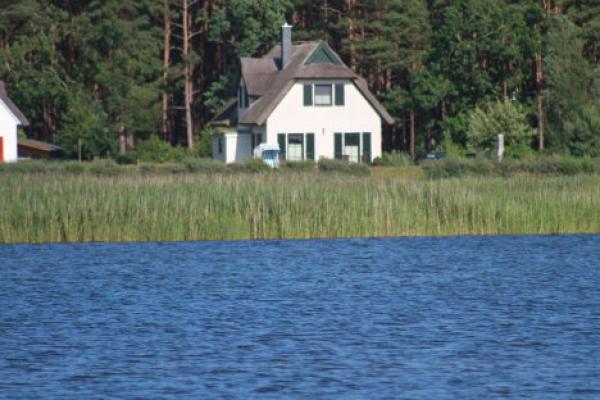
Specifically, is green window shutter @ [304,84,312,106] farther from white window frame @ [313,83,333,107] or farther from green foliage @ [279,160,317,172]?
green foliage @ [279,160,317,172]

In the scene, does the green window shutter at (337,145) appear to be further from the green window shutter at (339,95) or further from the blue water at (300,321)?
the blue water at (300,321)

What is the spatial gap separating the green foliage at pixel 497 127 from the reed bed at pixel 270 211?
2973 cm

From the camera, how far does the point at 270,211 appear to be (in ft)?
108

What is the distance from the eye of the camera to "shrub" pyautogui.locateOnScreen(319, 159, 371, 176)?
162 feet

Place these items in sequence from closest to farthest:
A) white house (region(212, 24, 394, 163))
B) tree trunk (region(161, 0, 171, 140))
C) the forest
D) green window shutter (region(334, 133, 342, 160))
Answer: white house (region(212, 24, 394, 163)), green window shutter (region(334, 133, 342, 160)), the forest, tree trunk (region(161, 0, 171, 140))

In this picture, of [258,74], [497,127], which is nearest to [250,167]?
[258,74]

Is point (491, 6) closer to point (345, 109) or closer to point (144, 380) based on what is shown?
point (345, 109)

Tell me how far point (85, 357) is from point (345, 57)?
216ft

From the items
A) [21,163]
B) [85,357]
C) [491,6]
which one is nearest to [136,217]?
[85,357]

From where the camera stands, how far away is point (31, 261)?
2938 centimetres

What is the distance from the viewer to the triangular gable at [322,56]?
63812 millimetres

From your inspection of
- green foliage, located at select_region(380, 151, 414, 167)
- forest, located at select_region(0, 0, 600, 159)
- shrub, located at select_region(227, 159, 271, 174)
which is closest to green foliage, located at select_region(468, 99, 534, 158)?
forest, located at select_region(0, 0, 600, 159)

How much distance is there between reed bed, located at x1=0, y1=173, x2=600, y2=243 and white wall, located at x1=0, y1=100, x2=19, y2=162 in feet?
102

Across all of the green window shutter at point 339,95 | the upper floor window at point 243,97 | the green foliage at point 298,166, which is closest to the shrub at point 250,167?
the green foliage at point 298,166
